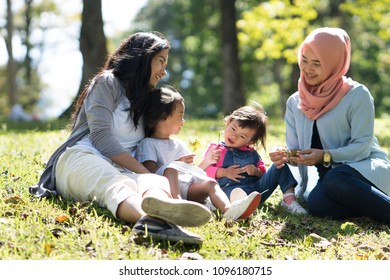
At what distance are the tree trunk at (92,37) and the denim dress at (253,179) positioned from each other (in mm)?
6567

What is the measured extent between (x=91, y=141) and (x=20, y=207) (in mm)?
729

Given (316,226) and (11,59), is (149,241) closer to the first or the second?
(316,226)

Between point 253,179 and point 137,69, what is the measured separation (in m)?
1.31

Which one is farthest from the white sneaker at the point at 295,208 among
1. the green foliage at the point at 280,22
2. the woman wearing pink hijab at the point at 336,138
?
the green foliage at the point at 280,22

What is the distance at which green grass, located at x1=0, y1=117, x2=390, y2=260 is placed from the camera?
3217 millimetres

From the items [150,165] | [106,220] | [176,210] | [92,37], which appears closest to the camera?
[176,210]

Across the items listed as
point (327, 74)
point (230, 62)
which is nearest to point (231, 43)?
point (230, 62)

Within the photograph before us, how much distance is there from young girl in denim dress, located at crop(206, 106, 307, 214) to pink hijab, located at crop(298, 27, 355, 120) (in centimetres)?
38

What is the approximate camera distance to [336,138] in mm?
4789

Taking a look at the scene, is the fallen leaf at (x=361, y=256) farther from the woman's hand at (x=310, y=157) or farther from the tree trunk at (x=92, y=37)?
the tree trunk at (x=92, y=37)

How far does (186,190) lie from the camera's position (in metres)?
4.39

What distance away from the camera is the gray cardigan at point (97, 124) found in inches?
169

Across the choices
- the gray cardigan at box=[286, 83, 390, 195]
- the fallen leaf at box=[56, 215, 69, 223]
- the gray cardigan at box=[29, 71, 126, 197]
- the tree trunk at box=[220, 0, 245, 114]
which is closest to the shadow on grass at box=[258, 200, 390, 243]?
the gray cardigan at box=[286, 83, 390, 195]
